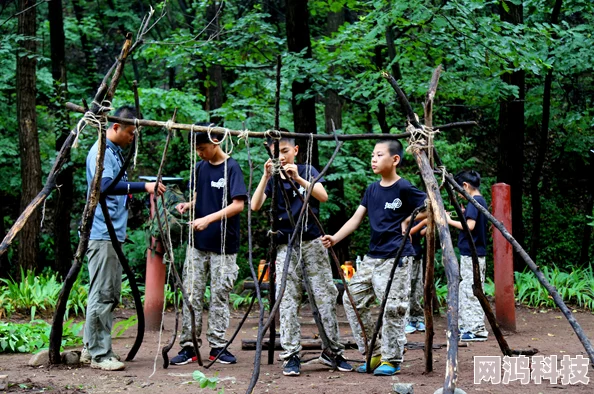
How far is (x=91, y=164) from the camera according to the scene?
537 cm

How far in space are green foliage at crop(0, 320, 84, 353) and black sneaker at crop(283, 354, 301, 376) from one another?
2.54 m

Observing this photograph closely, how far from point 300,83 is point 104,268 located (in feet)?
17.0

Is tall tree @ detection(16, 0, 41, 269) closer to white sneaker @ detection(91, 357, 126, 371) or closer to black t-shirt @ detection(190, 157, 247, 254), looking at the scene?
white sneaker @ detection(91, 357, 126, 371)

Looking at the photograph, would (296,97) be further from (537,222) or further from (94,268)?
(537,222)

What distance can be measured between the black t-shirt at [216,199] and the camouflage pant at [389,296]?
45.9 inches

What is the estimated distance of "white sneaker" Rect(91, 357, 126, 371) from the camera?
17.6ft

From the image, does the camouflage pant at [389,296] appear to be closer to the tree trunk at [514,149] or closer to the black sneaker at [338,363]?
the black sneaker at [338,363]

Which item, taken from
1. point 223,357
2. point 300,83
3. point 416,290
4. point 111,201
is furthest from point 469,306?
point 300,83

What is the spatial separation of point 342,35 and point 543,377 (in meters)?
5.88

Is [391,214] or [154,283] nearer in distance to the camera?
[391,214]

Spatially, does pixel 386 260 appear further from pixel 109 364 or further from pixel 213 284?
pixel 109 364

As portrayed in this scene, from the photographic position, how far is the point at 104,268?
540cm

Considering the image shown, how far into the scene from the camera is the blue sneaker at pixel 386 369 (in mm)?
5109

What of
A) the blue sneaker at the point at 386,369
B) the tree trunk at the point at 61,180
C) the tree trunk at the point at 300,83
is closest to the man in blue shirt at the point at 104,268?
the blue sneaker at the point at 386,369
